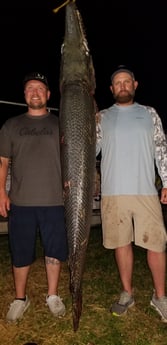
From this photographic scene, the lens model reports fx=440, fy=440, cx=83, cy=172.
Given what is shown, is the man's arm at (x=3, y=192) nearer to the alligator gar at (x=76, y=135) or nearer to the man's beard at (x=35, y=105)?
the man's beard at (x=35, y=105)

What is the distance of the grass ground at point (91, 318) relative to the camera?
12.5ft

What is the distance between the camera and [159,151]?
13.4 ft

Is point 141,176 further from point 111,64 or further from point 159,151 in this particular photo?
point 111,64

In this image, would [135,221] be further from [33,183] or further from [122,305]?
[33,183]

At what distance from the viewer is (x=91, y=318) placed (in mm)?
4242

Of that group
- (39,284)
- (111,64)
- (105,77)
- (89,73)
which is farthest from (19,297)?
(111,64)

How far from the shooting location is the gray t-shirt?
3984 mm

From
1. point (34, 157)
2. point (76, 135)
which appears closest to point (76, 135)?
point (76, 135)

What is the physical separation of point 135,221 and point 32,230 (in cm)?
97

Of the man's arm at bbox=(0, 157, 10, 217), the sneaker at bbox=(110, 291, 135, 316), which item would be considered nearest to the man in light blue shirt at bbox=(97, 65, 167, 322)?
the sneaker at bbox=(110, 291, 135, 316)

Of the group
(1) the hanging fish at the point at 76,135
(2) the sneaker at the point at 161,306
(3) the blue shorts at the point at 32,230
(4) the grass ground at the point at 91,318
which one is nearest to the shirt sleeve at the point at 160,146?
(1) the hanging fish at the point at 76,135

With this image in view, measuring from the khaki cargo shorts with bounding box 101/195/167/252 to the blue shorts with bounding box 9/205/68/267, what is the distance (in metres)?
0.45

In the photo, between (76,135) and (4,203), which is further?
(4,203)

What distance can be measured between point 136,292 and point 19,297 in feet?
4.57
